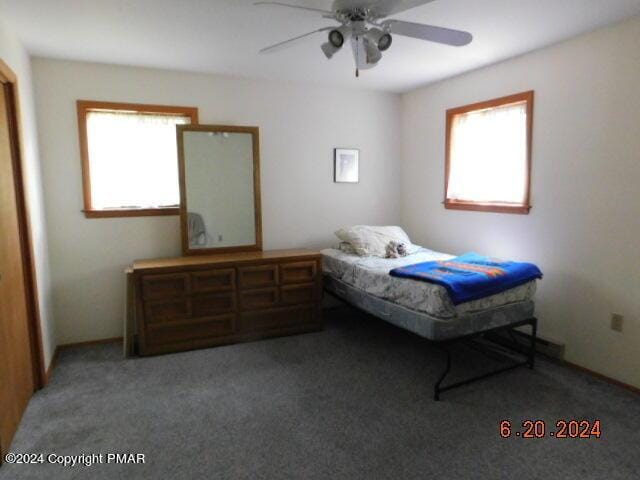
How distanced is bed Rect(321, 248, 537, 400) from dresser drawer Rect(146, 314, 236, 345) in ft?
3.61

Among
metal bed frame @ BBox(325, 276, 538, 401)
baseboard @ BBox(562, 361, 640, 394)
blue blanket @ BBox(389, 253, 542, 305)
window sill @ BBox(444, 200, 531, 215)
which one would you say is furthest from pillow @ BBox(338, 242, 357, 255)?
baseboard @ BBox(562, 361, 640, 394)

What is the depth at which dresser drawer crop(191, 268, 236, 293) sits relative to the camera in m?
3.41

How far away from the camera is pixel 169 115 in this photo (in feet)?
12.3

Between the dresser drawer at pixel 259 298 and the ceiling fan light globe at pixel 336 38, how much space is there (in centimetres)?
221

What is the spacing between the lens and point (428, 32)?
2.16 meters

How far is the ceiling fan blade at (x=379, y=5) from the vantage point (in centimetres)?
194

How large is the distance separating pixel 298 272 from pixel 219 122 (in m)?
1.66

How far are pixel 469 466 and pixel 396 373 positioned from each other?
3.39 ft

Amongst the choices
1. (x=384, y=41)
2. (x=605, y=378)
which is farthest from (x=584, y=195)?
(x=384, y=41)

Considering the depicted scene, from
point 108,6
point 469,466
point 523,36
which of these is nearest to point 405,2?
point 523,36

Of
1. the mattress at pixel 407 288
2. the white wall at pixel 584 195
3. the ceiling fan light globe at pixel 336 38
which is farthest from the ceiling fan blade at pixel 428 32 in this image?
the mattress at pixel 407 288

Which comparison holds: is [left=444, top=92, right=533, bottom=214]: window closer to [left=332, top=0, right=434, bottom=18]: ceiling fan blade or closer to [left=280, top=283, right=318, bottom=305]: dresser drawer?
[left=280, top=283, right=318, bottom=305]: dresser drawer

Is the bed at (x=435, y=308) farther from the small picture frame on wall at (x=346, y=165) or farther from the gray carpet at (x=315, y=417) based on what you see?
the small picture frame on wall at (x=346, y=165)

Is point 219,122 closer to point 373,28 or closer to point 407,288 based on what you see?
point 373,28
